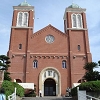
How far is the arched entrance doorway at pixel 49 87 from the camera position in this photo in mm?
32156

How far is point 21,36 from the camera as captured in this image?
34.6m

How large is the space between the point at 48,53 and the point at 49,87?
6072 mm

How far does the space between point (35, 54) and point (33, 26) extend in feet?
21.0

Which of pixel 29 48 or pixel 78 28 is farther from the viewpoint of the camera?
pixel 78 28

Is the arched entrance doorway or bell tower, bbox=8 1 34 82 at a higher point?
bell tower, bbox=8 1 34 82

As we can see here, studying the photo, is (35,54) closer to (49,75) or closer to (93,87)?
(49,75)

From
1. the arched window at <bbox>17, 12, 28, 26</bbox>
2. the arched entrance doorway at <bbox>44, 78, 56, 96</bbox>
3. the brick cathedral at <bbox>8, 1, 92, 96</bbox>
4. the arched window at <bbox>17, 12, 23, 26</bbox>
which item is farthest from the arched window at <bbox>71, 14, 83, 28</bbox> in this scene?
the arched entrance doorway at <bbox>44, 78, 56, 96</bbox>

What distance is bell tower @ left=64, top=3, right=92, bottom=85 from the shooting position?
3175 cm

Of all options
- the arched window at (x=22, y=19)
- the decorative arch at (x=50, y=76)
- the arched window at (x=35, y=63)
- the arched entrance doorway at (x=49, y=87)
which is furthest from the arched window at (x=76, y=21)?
the arched entrance doorway at (x=49, y=87)

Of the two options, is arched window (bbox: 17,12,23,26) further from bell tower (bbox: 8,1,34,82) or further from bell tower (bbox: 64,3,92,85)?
bell tower (bbox: 64,3,92,85)

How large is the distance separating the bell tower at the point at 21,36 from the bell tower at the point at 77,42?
7.55 meters

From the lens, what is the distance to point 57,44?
34000mm

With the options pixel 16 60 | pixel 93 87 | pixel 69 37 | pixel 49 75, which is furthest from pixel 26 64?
pixel 93 87

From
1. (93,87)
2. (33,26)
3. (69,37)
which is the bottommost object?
(93,87)
